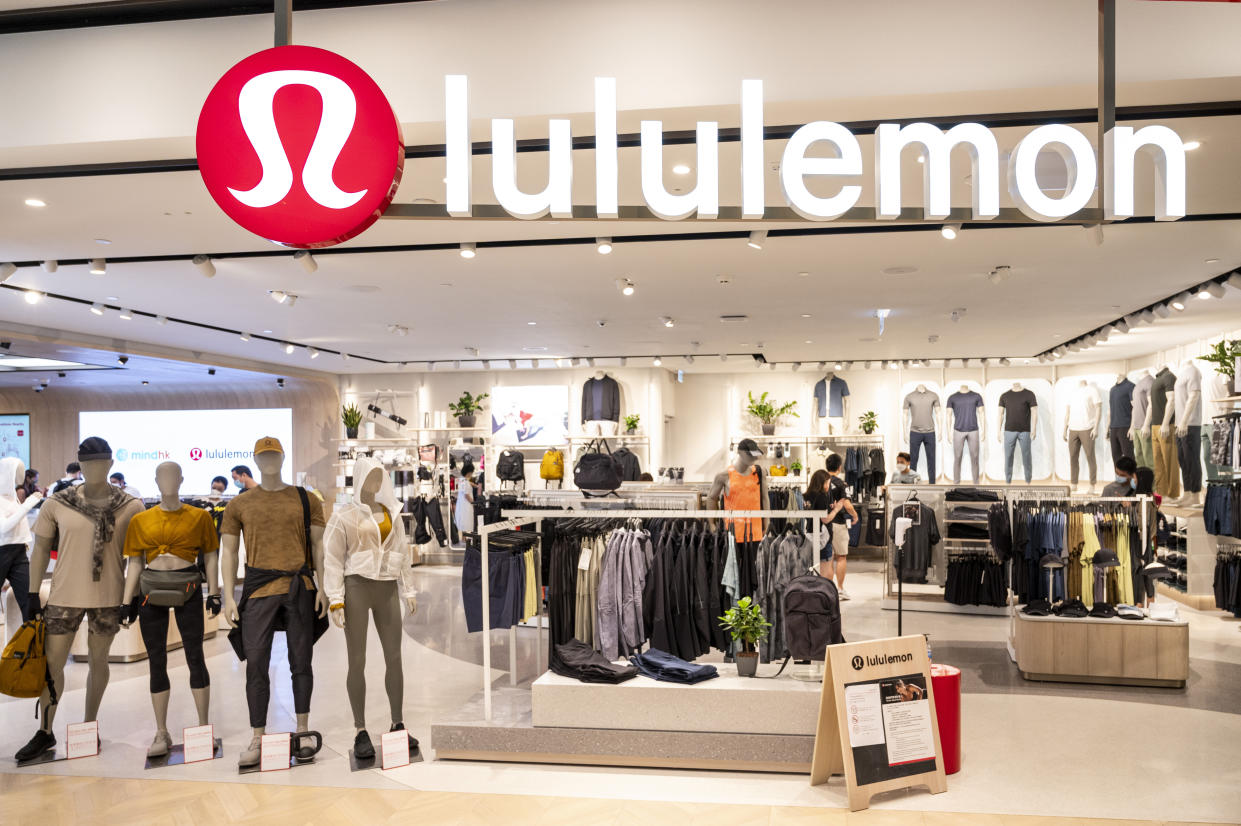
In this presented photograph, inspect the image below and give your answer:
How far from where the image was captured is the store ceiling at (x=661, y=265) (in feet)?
11.3

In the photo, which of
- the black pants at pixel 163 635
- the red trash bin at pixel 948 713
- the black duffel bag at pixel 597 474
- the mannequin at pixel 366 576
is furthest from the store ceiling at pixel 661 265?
the red trash bin at pixel 948 713

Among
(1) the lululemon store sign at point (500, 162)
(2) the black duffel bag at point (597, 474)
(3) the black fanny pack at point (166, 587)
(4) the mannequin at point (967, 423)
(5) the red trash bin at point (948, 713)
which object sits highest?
(1) the lululemon store sign at point (500, 162)

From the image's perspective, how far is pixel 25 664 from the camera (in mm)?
4684

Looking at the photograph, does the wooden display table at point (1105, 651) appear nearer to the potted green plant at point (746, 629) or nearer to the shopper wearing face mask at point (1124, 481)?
the shopper wearing face mask at point (1124, 481)

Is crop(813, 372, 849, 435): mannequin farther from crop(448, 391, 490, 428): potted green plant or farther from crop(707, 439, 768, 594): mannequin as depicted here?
crop(707, 439, 768, 594): mannequin

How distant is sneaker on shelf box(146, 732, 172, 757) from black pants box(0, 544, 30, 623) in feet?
7.57

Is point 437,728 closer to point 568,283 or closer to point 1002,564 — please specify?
point 568,283

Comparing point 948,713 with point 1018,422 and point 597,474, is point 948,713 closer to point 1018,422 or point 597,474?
point 597,474

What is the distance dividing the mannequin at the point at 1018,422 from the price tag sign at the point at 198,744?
11.7 m

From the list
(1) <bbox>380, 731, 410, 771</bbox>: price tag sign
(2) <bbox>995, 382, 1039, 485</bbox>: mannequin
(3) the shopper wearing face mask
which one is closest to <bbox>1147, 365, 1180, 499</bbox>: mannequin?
(2) <bbox>995, 382, 1039, 485</bbox>: mannequin

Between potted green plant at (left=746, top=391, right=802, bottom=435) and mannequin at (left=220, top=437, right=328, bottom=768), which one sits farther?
potted green plant at (left=746, top=391, right=802, bottom=435)

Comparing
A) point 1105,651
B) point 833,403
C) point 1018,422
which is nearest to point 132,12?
point 1105,651

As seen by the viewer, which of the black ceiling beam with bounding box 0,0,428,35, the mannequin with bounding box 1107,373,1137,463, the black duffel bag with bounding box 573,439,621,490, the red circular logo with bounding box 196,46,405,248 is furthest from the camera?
the mannequin with bounding box 1107,373,1137,463

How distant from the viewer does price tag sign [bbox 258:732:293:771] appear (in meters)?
4.47
